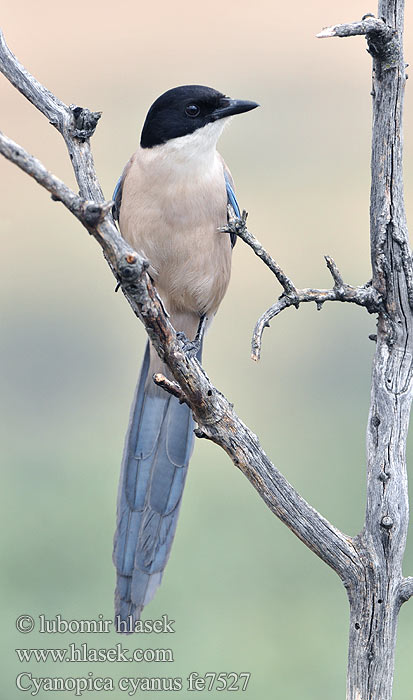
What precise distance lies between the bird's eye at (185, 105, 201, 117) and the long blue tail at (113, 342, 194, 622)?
3.12ft

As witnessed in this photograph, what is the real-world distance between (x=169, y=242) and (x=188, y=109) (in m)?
0.48

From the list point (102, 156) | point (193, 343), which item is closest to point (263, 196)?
point (102, 156)

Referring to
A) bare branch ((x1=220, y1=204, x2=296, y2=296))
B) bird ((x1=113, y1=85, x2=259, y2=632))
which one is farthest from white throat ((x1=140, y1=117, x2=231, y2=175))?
bare branch ((x1=220, y1=204, x2=296, y2=296))

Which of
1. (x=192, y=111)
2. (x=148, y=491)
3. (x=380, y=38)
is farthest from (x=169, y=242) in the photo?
(x=380, y=38)

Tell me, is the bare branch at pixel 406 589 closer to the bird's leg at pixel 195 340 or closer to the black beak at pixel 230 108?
the bird's leg at pixel 195 340

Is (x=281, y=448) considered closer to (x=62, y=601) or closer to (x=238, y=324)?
(x=238, y=324)

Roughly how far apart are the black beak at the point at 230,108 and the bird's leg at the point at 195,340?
79cm

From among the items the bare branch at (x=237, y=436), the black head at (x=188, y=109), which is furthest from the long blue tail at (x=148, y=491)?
the black head at (x=188, y=109)

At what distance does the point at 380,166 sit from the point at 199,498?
4.18m

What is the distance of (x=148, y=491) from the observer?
354 centimetres

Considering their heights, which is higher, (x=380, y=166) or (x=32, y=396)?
(x=32, y=396)

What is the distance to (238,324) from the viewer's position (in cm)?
805

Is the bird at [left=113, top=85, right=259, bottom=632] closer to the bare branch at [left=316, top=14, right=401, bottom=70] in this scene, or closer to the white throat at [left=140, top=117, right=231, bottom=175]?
the white throat at [left=140, top=117, right=231, bottom=175]

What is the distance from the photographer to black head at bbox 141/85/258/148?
3.54 metres
